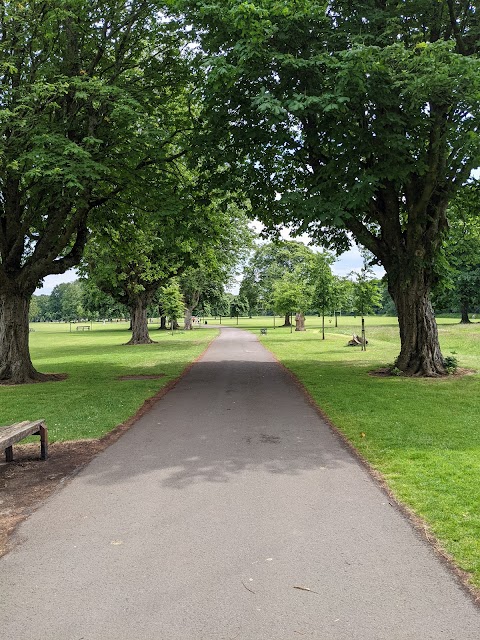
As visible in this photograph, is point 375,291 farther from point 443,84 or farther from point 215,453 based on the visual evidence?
point 215,453

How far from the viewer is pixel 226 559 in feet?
12.6

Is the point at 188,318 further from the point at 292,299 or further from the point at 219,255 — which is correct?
the point at 219,255

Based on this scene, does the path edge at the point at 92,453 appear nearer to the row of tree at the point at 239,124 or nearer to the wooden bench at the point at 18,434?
the wooden bench at the point at 18,434

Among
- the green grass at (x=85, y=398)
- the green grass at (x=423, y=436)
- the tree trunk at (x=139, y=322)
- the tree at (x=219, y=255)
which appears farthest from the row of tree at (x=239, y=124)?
the tree trunk at (x=139, y=322)

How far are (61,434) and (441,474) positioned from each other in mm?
5786

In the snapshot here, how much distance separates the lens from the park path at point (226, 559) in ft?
9.96

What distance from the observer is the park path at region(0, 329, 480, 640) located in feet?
9.96

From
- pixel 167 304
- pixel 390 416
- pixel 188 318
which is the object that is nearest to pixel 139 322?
pixel 167 304

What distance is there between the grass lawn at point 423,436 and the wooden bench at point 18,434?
A: 14.3ft

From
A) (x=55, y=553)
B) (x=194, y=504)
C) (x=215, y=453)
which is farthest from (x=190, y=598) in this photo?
(x=215, y=453)

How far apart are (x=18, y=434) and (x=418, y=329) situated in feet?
40.0

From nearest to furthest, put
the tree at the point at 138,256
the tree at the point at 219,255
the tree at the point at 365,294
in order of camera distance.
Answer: the tree at the point at 138,256 → the tree at the point at 219,255 → the tree at the point at 365,294

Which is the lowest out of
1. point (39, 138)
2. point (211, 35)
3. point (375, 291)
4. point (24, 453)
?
point (24, 453)

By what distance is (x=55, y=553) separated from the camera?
399cm
